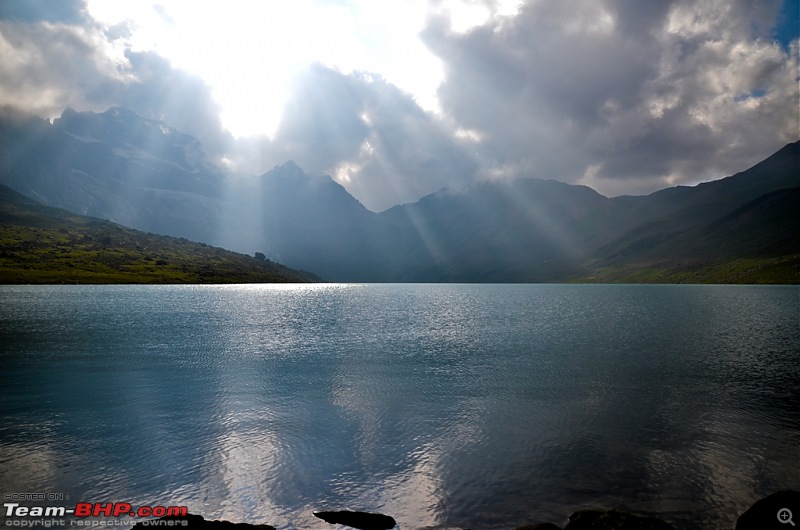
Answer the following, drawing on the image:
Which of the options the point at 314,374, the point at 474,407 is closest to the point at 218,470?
the point at 474,407

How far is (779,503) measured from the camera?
1816cm

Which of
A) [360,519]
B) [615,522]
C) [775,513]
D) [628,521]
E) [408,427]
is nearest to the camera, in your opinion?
[628,521]

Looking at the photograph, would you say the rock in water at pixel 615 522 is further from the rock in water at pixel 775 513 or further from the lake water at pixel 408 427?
Answer: the rock in water at pixel 775 513

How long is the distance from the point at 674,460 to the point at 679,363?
36.0 m

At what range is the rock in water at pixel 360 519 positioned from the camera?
789 inches

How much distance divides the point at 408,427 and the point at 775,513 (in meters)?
22.1

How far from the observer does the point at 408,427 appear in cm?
3344

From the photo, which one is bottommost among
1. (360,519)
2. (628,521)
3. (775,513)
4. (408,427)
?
(408,427)

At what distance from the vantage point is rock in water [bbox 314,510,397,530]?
789 inches

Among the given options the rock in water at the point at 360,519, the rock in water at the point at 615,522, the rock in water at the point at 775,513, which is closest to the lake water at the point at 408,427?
the rock in water at the point at 360,519

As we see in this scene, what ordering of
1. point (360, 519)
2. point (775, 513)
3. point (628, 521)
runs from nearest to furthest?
point (628, 521) < point (775, 513) < point (360, 519)

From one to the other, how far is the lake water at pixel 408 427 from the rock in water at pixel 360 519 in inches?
36.1

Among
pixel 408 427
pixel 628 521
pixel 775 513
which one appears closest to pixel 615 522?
pixel 628 521

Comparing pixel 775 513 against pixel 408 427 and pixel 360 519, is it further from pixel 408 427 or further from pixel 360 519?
pixel 408 427
